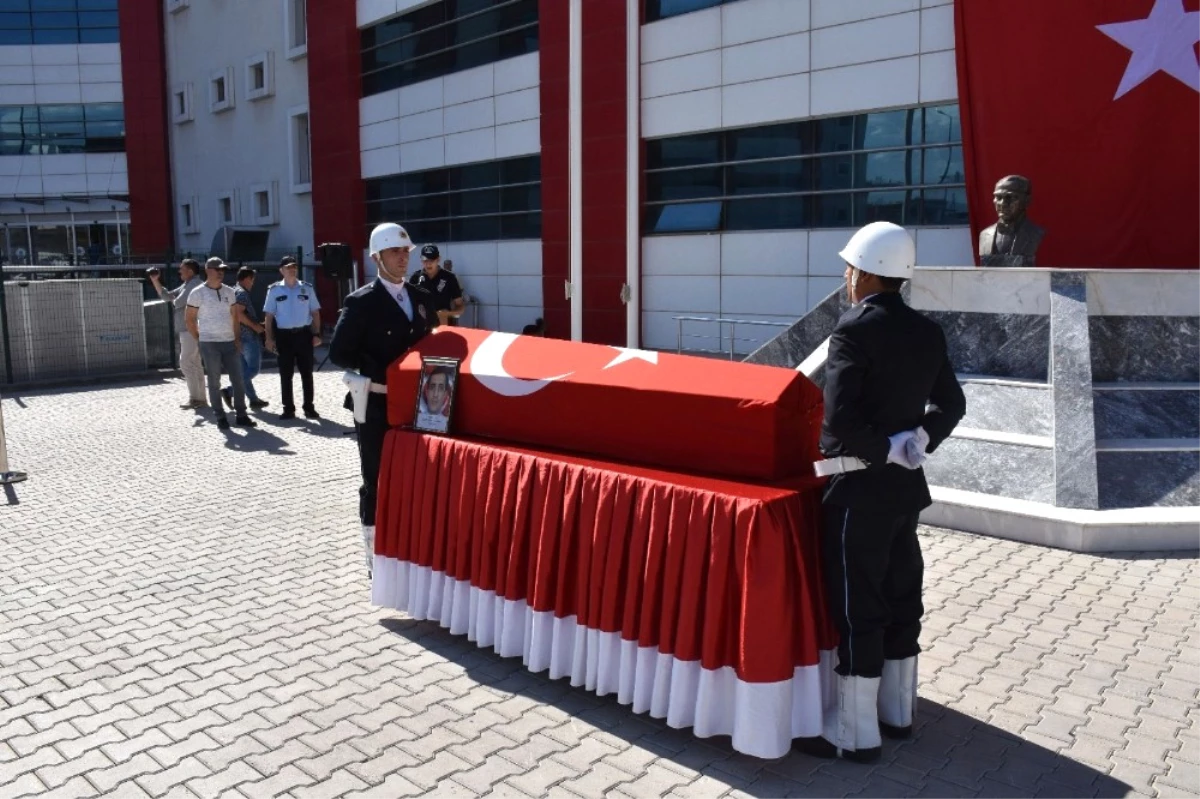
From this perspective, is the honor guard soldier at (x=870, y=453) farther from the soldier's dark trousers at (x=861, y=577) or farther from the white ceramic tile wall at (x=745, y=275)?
the white ceramic tile wall at (x=745, y=275)

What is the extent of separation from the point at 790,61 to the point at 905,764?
13695mm

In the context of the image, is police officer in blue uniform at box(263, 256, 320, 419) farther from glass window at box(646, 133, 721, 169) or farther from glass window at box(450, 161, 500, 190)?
glass window at box(450, 161, 500, 190)

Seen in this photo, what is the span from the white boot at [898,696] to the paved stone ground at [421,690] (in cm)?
7

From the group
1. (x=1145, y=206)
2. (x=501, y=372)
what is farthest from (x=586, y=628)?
(x=1145, y=206)

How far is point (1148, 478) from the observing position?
728 centimetres

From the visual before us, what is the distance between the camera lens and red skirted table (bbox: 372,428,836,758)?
3855 millimetres

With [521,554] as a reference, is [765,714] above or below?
below

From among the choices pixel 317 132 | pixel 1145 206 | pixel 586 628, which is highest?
pixel 317 132

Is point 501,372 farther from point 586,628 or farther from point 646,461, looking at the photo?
point 586,628

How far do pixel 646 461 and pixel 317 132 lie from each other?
25.7m

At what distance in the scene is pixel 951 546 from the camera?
22.7 feet

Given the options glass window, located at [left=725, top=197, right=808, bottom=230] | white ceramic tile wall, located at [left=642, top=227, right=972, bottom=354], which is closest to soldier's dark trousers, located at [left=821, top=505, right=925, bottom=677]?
white ceramic tile wall, located at [left=642, top=227, right=972, bottom=354]

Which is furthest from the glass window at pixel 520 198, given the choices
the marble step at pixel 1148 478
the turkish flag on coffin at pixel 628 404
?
the turkish flag on coffin at pixel 628 404

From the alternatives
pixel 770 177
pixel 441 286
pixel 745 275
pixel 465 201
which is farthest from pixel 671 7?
pixel 441 286
